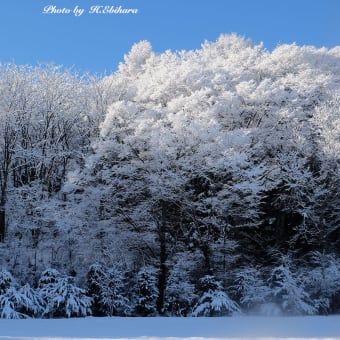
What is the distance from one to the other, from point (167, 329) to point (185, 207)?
25.4ft

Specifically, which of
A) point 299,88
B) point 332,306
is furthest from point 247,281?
point 299,88

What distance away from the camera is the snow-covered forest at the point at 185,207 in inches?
596

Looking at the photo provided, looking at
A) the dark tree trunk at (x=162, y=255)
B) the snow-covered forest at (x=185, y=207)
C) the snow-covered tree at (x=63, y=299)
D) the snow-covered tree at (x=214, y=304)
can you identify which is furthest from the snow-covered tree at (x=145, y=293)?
the snow-covered tree at (x=63, y=299)

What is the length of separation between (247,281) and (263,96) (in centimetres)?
861

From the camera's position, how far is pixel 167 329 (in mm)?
9703

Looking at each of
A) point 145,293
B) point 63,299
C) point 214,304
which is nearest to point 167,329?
point 214,304

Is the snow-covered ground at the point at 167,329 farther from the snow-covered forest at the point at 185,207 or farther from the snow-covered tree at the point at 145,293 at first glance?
the snow-covered tree at the point at 145,293

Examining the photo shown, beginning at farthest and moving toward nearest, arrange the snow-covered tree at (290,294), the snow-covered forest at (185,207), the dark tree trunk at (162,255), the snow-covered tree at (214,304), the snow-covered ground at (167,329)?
1. the dark tree trunk at (162,255)
2. the snow-covered forest at (185,207)
3. the snow-covered tree at (290,294)
4. the snow-covered tree at (214,304)
5. the snow-covered ground at (167,329)

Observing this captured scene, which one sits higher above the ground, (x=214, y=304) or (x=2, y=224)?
(x=2, y=224)

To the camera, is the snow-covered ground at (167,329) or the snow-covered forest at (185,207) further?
the snow-covered forest at (185,207)

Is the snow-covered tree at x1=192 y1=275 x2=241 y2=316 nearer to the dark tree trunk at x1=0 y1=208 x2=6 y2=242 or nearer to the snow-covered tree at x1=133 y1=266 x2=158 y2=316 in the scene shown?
the snow-covered tree at x1=133 y1=266 x2=158 y2=316

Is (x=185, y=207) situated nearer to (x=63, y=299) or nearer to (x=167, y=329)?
(x=63, y=299)

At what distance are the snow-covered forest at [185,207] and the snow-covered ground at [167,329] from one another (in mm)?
2756

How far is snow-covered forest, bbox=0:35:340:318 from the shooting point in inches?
596
